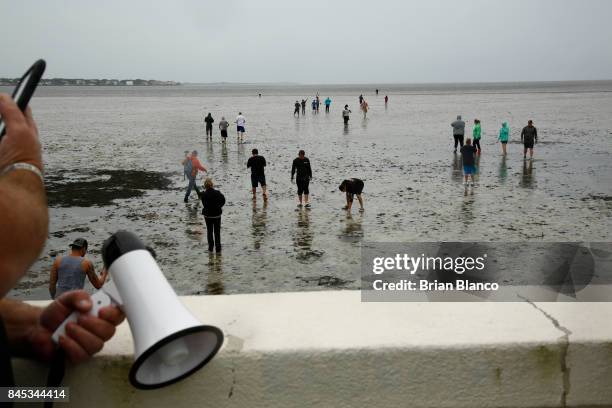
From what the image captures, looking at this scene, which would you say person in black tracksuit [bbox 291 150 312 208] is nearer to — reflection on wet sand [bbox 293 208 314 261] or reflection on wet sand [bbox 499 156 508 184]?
reflection on wet sand [bbox 293 208 314 261]

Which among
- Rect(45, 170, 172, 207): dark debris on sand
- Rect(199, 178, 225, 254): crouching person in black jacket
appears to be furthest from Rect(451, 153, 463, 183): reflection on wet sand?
Rect(199, 178, 225, 254): crouching person in black jacket

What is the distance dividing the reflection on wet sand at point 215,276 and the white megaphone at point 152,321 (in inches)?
286

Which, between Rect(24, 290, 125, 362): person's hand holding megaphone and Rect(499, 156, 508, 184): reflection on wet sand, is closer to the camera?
Rect(24, 290, 125, 362): person's hand holding megaphone

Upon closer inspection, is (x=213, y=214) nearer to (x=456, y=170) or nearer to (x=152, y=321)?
(x=152, y=321)

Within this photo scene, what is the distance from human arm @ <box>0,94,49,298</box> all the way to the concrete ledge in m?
0.57

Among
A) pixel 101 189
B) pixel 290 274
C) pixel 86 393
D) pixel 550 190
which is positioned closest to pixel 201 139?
pixel 101 189

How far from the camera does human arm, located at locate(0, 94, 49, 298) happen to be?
125cm

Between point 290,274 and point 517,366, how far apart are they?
781 centimetres

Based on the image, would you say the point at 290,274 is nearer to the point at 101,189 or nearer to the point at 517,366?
the point at 517,366

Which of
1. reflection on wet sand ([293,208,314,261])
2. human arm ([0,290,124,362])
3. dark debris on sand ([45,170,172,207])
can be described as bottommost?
reflection on wet sand ([293,208,314,261])

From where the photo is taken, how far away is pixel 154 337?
1.39 meters

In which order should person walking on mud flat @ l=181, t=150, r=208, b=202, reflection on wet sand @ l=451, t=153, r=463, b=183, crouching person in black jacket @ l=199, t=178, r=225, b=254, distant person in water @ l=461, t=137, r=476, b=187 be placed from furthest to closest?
reflection on wet sand @ l=451, t=153, r=463, b=183 → distant person in water @ l=461, t=137, r=476, b=187 → person walking on mud flat @ l=181, t=150, r=208, b=202 → crouching person in black jacket @ l=199, t=178, r=225, b=254

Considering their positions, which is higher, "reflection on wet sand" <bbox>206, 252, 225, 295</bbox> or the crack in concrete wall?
the crack in concrete wall

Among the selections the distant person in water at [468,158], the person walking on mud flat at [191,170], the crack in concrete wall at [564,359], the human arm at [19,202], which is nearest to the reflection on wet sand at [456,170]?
the distant person in water at [468,158]
